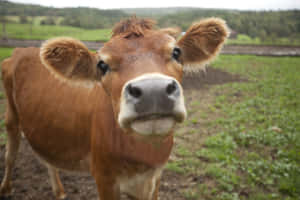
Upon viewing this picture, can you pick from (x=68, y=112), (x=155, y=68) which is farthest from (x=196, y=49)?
(x=68, y=112)

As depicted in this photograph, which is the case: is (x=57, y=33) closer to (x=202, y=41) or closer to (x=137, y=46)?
(x=202, y=41)

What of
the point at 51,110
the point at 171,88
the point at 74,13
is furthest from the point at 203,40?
the point at 74,13

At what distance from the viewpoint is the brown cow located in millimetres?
1341

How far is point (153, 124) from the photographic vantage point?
4.35 ft

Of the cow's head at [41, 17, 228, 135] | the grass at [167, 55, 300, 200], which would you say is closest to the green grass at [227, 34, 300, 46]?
the grass at [167, 55, 300, 200]

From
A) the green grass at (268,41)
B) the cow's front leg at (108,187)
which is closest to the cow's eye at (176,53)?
the cow's front leg at (108,187)

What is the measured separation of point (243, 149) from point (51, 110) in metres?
4.25

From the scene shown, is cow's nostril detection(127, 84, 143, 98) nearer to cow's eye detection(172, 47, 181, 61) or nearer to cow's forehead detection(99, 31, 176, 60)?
cow's forehead detection(99, 31, 176, 60)

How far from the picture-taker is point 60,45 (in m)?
2.05

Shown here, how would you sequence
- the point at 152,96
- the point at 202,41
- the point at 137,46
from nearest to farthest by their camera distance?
the point at 152,96, the point at 137,46, the point at 202,41

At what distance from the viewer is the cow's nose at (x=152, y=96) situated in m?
1.25

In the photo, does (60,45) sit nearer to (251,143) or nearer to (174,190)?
(174,190)

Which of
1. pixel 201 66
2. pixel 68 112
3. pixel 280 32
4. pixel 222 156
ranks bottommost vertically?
pixel 222 156

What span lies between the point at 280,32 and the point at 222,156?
51.5m
